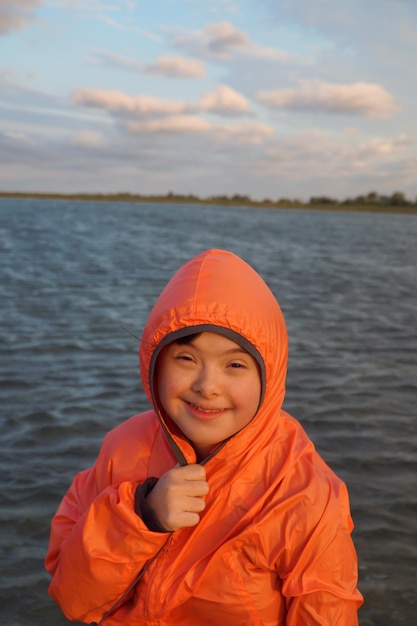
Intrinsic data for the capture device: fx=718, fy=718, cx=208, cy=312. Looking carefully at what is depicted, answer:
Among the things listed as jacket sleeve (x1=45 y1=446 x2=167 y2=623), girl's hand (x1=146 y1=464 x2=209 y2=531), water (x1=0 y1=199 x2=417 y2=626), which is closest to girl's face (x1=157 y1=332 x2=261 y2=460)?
girl's hand (x1=146 y1=464 x2=209 y2=531)

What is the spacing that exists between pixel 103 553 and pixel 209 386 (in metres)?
0.61

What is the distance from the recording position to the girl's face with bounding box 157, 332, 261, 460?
2242mm

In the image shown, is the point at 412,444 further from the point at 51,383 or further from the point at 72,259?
the point at 72,259

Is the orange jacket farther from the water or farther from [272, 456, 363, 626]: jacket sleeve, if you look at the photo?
the water

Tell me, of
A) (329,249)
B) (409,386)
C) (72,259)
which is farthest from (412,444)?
(329,249)

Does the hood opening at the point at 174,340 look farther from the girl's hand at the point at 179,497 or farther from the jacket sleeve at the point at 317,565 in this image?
the jacket sleeve at the point at 317,565

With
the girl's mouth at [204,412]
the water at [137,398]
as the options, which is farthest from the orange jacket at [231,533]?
the water at [137,398]

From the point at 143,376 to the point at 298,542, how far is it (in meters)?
0.75

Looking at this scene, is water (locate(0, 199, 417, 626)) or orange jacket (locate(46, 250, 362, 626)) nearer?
orange jacket (locate(46, 250, 362, 626))

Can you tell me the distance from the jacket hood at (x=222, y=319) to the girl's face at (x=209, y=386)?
4 centimetres

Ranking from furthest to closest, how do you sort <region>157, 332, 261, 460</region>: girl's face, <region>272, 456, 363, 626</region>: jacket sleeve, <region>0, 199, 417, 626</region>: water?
<region>0, 199, 417, 626</region>: water, <region>157, 332, 261, 460</region>: girl's face, <region>272, 456, 363, 626</region>: jacket sleeve

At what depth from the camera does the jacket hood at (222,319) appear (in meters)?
2.21

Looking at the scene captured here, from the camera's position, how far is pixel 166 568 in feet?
7.62

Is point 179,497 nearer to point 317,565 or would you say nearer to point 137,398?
point 317,565
